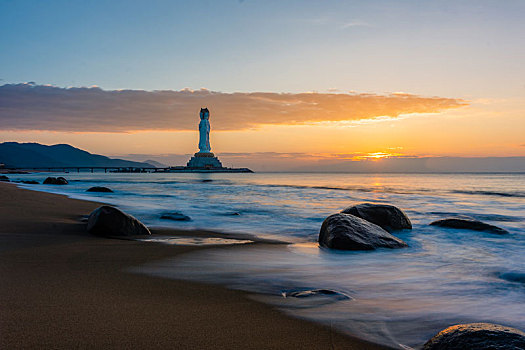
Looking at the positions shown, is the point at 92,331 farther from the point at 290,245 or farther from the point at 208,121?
the point at 208,121

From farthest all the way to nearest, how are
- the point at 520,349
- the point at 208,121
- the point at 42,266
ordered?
the point at 208,121, the point at 42,266, the point at 520,349

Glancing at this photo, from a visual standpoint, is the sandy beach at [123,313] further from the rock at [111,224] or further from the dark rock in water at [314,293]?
the rock at [111,224]

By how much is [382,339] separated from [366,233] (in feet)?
13.7

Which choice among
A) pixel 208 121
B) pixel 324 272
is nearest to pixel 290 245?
pixel 324 272

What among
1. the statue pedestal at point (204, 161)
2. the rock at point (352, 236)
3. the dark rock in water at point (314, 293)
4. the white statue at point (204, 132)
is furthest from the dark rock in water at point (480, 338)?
the white statue at point (204, 132)

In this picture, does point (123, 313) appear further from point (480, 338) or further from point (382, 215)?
point (382, 215)

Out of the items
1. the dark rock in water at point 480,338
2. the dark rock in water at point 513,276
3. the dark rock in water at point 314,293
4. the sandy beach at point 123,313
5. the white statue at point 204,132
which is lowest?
the dark rock in water at point 513,276

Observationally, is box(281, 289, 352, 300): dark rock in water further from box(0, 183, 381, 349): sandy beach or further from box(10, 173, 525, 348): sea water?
box(0, 183, 381, 349): sandy beach

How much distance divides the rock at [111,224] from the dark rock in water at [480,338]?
5.90 meters

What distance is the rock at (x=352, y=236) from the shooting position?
6520mm

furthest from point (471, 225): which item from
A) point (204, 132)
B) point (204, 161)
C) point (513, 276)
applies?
point (204, 132)

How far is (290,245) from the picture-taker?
7.16 m

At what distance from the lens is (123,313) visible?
289cm

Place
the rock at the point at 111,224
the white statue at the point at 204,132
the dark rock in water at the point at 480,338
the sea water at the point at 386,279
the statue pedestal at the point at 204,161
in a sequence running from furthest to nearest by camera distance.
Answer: the white statue at the point at 204,132
the statue pedestal at the point at 204,161
the rock at the point at 111,224
the sea water at the point at 386,279
the dark rock in water at the point at 480,338
